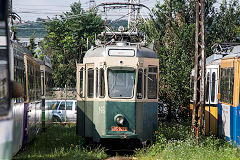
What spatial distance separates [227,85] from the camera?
14.5 meters

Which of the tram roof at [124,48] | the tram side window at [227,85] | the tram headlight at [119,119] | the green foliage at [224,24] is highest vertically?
the green foliage at [224,24]

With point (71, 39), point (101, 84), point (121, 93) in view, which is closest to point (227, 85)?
point (121, 93)

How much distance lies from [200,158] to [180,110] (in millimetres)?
→ 12901

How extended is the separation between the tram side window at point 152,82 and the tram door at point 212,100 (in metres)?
2.99

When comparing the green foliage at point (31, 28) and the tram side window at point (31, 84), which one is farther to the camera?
the green foliage at point (31, 28)

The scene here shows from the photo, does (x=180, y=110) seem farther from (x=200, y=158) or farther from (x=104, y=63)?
(x=200, y=158)

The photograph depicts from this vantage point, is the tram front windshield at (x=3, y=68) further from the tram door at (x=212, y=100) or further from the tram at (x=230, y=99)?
the tram door at (x=212, y=100)

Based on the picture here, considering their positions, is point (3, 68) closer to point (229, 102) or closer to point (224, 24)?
point (229, 102)

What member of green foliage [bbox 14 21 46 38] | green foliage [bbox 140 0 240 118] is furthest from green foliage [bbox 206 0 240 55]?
green foliage [bbox 14 21 46 38]

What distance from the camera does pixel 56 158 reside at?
1255 centimetres

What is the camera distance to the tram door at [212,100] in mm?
16828

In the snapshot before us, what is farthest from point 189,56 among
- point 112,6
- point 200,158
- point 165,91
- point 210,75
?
point 200,158

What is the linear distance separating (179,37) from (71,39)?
17.7m

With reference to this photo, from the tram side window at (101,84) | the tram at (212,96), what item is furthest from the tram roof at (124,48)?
the tram at (212,96)
